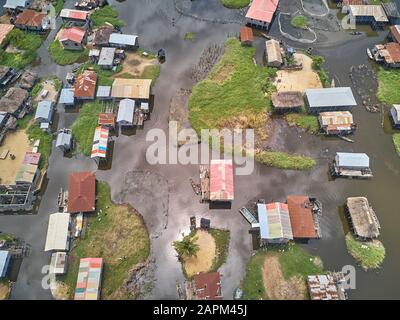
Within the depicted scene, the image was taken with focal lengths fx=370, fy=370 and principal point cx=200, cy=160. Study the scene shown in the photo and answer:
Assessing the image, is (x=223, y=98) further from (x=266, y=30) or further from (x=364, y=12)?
(x=364, y=12)

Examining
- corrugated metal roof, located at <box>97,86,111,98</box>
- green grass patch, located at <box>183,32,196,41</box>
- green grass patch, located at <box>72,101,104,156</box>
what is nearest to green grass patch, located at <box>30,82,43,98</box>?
green grass patch, located at <box>72,101,104,156</box>

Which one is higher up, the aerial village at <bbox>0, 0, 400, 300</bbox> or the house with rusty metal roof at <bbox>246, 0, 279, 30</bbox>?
the house with rusty metal roof at <bbox>246, 0, 279, 30</bbox>

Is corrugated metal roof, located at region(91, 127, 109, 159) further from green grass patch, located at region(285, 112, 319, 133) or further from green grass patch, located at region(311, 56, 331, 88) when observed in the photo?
green grass patch, located at region(311, 56, 331, 88)

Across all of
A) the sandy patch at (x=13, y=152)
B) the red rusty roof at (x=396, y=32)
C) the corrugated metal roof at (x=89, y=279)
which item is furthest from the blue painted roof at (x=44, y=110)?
the red rusty roof at (x=396, y=32)

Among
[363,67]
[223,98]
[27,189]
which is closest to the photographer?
[27,189]

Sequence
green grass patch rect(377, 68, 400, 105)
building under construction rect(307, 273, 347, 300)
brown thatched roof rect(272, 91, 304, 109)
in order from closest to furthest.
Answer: building under construction rect(307, 273, 347, 300), brown thatched roof rect(272, 91, 304, 109), green grass patch rect(377, 68, 400, 105)
